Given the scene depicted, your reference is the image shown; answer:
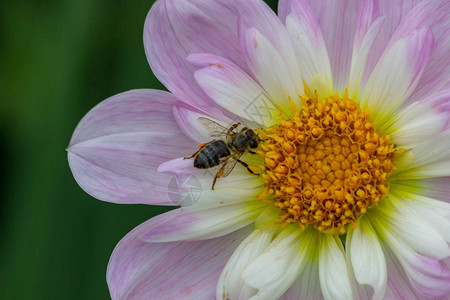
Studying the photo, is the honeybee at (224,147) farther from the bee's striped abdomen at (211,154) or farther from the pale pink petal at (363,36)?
the pale pink petal at (363,36)

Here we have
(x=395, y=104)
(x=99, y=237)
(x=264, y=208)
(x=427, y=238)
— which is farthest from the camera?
(x=99, y=237)

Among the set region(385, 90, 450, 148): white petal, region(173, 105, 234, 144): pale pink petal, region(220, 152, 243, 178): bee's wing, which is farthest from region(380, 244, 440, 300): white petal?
region(173, 105, 234, 144): pale pink petal

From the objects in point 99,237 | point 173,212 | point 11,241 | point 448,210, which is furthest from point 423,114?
point 11,241

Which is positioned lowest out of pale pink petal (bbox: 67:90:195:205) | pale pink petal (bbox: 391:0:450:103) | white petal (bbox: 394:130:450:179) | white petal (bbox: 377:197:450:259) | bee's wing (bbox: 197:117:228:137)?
white petal (bbox: 377:197:450:259)

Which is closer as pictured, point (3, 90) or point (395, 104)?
point (395, 104)

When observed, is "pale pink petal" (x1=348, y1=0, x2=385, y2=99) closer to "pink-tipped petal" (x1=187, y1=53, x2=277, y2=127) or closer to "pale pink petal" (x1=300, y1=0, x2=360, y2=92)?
"pale pink petal" (x1=300, y1=0, x2=360, y2=92)

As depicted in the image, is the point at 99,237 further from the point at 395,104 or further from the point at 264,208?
the point at 395,104
